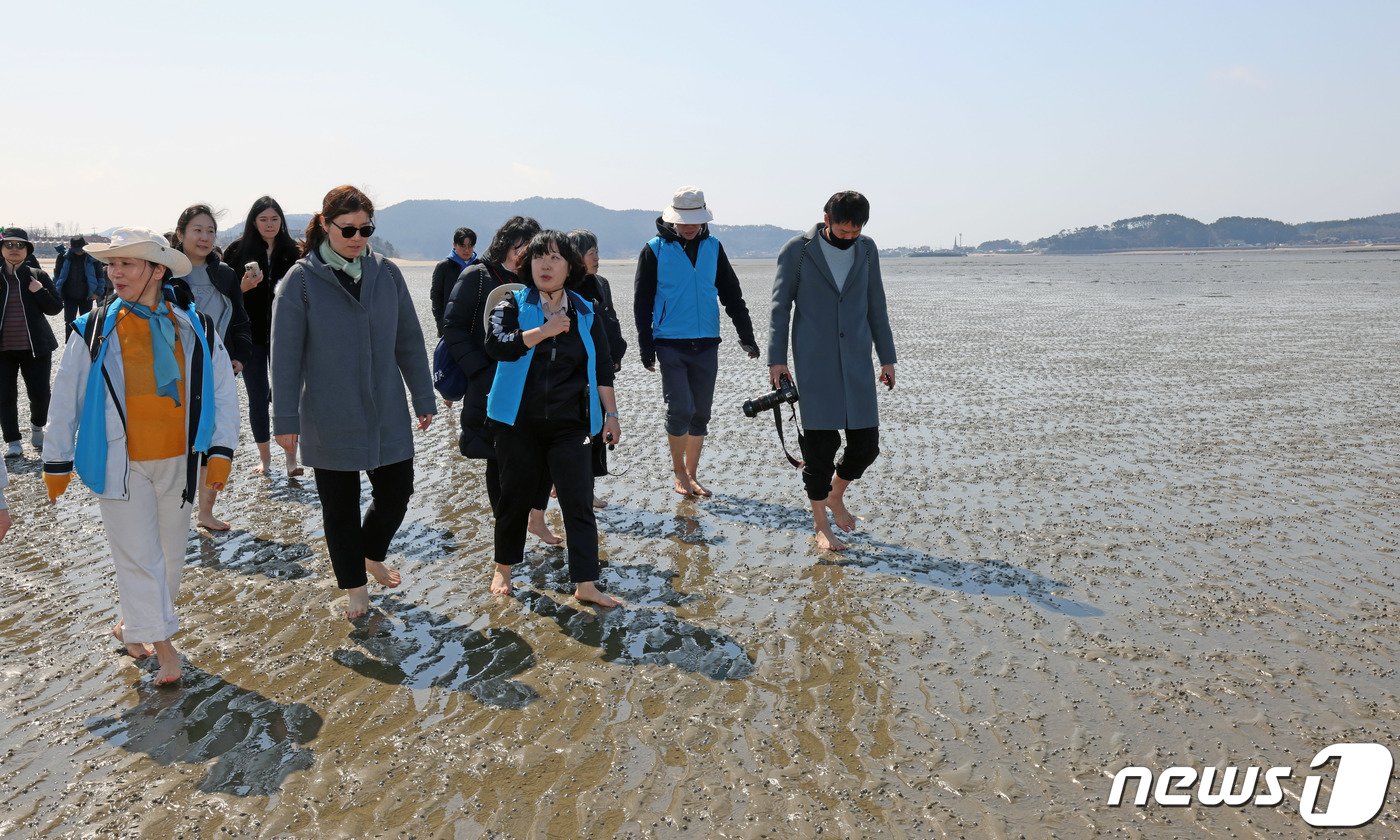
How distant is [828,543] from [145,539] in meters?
3.46

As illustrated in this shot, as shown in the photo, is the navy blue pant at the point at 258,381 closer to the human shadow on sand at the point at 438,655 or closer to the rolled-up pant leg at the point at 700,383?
the rolled-up pant leg at the point at 700,383

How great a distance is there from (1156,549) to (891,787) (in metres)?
3.21

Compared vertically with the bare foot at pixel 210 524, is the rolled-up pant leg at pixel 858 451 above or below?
above

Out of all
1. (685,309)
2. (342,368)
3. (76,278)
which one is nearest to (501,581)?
(342,368)

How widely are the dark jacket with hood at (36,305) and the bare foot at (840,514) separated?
265 inches

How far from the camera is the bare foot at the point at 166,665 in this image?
4.07 metres

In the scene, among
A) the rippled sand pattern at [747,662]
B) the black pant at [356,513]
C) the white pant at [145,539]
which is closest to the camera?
the rippled sand pattern at [747,662]

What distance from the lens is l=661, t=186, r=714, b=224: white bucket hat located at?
6.93 m

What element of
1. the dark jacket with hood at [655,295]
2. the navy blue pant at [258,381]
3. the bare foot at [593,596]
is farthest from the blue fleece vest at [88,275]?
the bare foot at [593,596]

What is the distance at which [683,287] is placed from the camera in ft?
23.0

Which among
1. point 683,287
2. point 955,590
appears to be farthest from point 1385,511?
point 683,287

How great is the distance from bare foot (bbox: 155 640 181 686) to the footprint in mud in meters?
1.55

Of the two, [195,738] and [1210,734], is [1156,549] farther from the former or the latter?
[195,738]

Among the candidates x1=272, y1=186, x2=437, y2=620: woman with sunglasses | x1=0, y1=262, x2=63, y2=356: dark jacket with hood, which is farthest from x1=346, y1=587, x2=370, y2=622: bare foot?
x1=0, y1=262, x2=63, y2=356: dark jacket with hood
